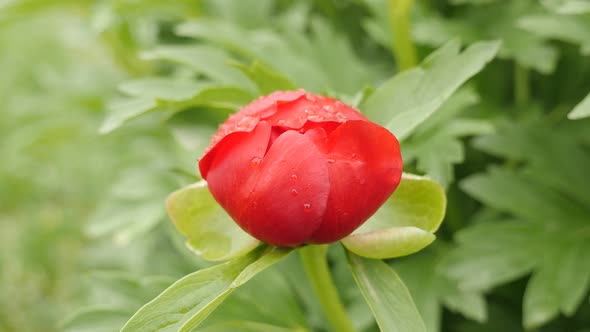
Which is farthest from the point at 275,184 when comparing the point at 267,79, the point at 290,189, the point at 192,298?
the point at 267,79

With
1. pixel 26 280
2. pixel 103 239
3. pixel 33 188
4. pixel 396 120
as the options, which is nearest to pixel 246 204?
pixel 396 120

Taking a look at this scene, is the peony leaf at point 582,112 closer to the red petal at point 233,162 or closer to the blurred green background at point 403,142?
the blurred green background at point 403,142

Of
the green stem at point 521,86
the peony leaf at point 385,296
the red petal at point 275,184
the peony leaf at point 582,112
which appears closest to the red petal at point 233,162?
the red petal at point 275,184

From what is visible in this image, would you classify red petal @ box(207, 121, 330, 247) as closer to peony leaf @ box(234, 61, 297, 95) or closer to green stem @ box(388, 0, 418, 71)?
peony leaf @ box(234, 61, 297, 95)

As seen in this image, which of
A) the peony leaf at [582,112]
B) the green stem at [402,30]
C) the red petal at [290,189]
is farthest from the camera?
the green stem at [402,30]

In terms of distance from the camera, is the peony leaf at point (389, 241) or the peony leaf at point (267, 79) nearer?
the peony leaf at point (389, 241)

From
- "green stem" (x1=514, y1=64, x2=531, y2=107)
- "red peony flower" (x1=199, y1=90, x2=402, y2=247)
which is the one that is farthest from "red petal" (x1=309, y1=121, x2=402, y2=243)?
"green stem" (x1=514, y1=64, x2=531, y2=107)
